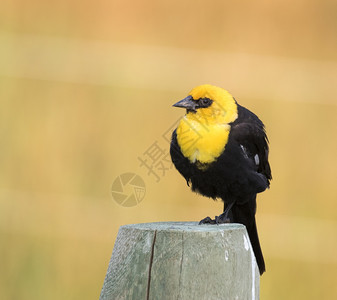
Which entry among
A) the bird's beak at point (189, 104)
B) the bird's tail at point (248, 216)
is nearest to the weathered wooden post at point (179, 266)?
the bird's beak at point (189, 104)

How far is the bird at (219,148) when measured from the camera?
3.20 meters

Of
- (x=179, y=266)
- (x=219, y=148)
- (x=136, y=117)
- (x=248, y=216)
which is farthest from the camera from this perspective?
(x=136, y=117)

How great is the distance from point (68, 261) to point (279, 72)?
75.5 inches

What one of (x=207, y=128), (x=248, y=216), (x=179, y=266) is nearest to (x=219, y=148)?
(x=207, y=128)

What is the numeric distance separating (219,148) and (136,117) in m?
1.81

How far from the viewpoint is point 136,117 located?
4.92 m

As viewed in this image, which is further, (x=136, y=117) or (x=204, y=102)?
(x=136, y=117)

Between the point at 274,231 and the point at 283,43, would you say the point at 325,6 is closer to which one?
the point at 283,43

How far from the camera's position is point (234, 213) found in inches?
140

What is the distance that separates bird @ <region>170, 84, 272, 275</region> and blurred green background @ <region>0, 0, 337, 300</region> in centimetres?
141

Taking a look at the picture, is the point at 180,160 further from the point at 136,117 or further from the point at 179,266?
the point at 136,117

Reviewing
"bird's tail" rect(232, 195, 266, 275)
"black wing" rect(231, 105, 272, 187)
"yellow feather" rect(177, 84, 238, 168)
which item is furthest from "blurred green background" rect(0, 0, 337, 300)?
"yellow feather" rect(177, 84, 238, 168)

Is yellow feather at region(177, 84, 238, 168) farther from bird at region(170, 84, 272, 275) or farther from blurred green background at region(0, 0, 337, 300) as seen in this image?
blurred green background at region(0, 0, 337, 300)

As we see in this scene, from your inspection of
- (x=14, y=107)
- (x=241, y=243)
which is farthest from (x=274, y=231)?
(x=241, y=243)
